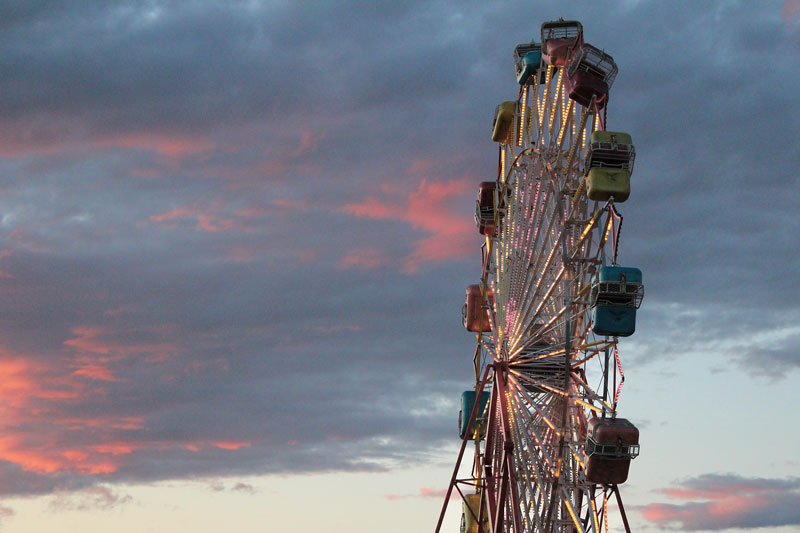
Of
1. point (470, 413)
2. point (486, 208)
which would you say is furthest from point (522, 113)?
point (470, 413)

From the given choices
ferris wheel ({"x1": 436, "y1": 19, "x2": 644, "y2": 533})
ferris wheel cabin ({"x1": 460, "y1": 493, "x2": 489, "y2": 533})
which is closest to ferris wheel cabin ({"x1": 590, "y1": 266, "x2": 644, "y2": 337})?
ferris wheel ({"x1": 436, "y1": 19, "x2": 644, "y2": 533})

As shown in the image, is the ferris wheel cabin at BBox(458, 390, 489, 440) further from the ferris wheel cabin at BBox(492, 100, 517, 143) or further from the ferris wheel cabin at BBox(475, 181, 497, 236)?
the ferris wheel cabin at BBox(492, 100, 517, 143)

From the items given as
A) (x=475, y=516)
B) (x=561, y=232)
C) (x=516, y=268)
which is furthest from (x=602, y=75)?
(x=475, y=516)

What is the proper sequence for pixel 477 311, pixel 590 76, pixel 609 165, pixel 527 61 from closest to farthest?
pixel 609 165, pixel 590 76, pixel 527 61, pixel 477 311

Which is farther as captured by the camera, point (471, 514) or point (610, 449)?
point (471, 514)

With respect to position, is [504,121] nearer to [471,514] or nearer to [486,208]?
[486,208]

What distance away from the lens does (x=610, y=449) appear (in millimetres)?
37438

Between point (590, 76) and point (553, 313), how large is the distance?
9.43 metres

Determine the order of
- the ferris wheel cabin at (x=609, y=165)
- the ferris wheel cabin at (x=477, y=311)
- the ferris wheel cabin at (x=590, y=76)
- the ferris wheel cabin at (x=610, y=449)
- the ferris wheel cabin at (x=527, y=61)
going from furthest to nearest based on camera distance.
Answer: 1. the ferris wheel cabin at (x=477, y=311)
2. the ferris wheel cabin at (x=527, y=61)
3. the ferris wheel cabin at (x=590, y=76)
4. the ferris wheel cabin at (x=609, y=165)
5. the ferris wheel cabin at (x=610, y=449)

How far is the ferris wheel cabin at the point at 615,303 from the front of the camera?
38.2m

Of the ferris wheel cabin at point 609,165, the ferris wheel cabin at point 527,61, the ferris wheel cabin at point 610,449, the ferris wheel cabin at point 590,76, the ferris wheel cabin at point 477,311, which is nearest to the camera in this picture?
the ferris wheel cabin at point 610,449

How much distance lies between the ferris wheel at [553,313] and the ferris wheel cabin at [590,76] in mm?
52

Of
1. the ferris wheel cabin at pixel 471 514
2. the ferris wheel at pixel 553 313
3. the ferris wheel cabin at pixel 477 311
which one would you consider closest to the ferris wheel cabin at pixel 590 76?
the ferris wheel at pixel 553 313

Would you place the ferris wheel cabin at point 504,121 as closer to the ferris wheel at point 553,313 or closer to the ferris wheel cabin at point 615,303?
the ferris wheel at point 553,313
